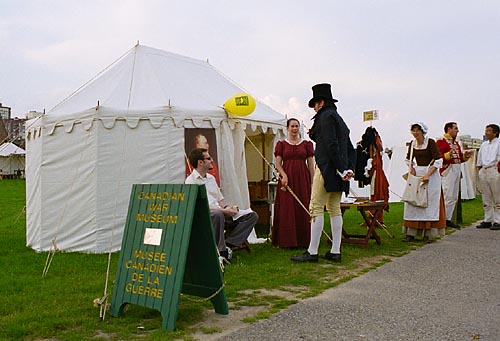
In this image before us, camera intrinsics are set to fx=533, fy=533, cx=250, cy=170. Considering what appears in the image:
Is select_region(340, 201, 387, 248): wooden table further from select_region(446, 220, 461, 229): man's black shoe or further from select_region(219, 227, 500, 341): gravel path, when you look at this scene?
select_region(446, 220, 461, 229): man's black shoe

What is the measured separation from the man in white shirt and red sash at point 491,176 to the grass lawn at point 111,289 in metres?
2.49

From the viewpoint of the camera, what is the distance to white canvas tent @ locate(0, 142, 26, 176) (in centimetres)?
4084

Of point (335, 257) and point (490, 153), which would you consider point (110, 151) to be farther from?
point (490, 153)

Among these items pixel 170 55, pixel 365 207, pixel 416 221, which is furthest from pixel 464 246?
pixel 170 55

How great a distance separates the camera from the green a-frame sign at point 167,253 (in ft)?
12.1

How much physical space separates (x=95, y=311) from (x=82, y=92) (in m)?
4.93

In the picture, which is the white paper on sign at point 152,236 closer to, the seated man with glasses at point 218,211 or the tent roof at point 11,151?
the seated man with glasses at point 218,211

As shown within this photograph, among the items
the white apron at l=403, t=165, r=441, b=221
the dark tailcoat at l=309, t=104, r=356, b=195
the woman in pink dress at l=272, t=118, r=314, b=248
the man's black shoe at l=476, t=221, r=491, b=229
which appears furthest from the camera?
the man's black shoe at l=476, t=221, r=491, b=229

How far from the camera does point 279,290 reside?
4734 millimetres

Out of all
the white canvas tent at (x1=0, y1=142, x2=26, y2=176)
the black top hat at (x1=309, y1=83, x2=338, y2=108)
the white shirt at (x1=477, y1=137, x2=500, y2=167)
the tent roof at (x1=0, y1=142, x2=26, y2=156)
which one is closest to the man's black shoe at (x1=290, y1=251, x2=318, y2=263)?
the black top hat at (x1=309, y1=83, x2=338, y2=108)

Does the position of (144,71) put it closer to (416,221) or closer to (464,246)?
(416,221)

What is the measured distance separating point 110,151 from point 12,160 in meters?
38.9

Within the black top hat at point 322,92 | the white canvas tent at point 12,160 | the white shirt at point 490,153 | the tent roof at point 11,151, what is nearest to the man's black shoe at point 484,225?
the white shirt at point 490,153

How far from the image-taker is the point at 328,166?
19.2 feet
